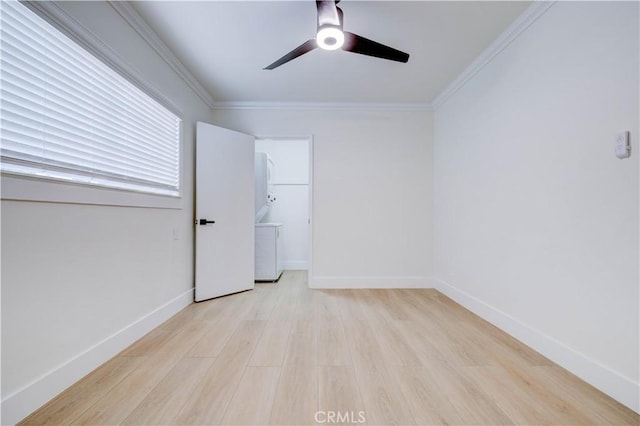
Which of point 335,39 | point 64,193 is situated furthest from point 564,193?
point 64,193

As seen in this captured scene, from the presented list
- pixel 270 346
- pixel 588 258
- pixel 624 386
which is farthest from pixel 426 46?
pixel 270 346

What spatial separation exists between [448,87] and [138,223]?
339 centimetres

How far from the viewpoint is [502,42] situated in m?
2.07

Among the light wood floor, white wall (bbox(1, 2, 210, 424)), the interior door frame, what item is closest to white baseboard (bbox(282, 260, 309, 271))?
the interior door frame

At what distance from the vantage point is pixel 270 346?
1835 millimetres

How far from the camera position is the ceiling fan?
1514 mm

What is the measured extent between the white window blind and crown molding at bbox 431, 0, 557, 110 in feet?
9.50

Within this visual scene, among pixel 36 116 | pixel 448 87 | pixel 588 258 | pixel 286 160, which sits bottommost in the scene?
pixel 588 258

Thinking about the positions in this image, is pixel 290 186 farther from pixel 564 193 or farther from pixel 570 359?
pixel 570 359

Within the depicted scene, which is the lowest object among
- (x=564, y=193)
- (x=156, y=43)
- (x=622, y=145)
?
(x=564, y=193)

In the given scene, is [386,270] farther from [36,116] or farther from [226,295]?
[36,116]

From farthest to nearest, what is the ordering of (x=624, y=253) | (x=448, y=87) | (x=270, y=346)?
1. (x=448, y=87)
2. (x=270, y=346)
3. (x=624, y=253)

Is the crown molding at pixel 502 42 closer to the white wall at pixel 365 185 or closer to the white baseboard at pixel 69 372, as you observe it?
the white wall at pixel 365 185

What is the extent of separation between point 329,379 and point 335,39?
2.06 metres
